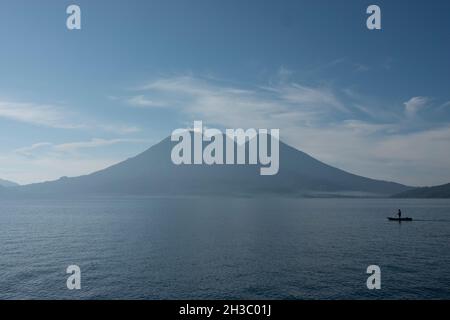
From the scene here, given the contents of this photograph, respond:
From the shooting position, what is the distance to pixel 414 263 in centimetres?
6106

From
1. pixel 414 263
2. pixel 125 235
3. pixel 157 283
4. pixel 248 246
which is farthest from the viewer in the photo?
pixel 125 235

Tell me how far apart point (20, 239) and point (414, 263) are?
3680 inches

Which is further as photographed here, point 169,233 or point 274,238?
point 169,233

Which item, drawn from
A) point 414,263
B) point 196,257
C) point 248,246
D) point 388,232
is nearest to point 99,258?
point 196,257

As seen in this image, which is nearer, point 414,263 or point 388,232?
point 414,263

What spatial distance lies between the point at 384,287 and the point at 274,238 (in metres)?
47.5
